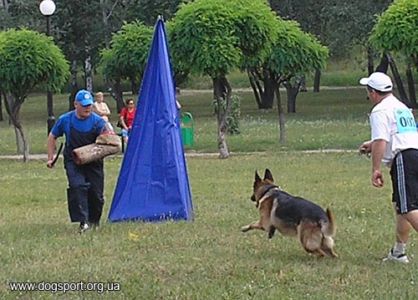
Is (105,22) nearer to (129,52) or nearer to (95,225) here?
(129,52)

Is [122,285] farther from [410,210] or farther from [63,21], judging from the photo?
[63,21]

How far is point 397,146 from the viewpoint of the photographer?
7922 millimetres

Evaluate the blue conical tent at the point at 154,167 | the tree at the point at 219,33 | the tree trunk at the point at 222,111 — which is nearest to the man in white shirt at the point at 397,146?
the blue conical tent at the point at 154,167

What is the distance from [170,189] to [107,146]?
135 centimetres

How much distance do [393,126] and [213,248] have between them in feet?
7.66

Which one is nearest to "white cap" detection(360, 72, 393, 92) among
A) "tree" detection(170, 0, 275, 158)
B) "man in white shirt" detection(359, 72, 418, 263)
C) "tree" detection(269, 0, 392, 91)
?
"man in white shirt" detection(359, 72, 418, 263)

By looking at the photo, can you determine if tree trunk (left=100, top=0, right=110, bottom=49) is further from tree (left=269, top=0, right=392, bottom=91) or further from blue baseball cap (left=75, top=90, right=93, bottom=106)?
blue baseball cap (left=75, top=90, right=93, bottom=106)

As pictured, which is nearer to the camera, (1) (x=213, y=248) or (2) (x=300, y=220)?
(2) (x=300, y=220)

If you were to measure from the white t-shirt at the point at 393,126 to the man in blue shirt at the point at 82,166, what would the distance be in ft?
12.3

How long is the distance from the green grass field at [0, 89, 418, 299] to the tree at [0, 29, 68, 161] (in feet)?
15.8

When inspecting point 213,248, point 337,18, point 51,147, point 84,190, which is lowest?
point 213,248

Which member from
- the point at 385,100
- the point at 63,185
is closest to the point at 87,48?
the point at 63,185

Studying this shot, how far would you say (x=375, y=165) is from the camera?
310 inches

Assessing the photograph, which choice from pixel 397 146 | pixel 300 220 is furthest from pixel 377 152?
pixel 300 220
